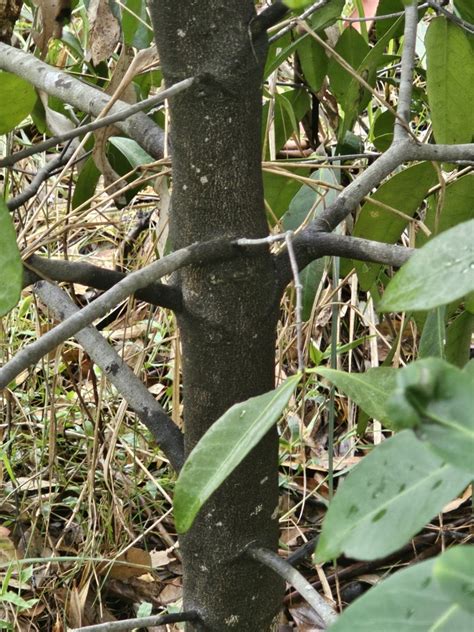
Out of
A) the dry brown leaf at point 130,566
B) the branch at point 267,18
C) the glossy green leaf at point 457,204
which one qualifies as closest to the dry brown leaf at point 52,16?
the branch at point 267,18

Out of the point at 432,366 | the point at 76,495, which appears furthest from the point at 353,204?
the point at 76,495

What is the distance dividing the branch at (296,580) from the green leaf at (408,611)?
8.8 inches

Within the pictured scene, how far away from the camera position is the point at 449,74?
776 mm

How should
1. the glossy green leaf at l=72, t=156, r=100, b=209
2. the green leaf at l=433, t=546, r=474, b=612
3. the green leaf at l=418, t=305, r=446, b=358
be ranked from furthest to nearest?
the glossy green leaf at l=72, t=156, r=100, b=209, the green leaf at l=418, t=305, r=446, b=358, the green leaf at l=433, t=546, r=474, b=612

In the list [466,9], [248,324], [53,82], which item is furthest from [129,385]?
[466,9]

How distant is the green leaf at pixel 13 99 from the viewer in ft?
1.80

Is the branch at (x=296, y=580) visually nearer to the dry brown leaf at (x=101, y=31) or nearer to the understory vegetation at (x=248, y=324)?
the understory vegetation at (x=248, y=324)

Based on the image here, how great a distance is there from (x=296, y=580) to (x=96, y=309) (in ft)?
0.88

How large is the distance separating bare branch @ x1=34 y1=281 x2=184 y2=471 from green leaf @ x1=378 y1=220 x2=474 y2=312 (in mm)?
486

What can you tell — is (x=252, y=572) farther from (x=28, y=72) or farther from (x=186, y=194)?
(x=28, y=72)

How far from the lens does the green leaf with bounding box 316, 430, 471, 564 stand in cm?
29

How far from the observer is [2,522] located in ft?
4.76

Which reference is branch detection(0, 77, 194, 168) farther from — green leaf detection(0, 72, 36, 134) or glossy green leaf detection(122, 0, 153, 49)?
glossy green leaf detection(122, 0, 153, 49)

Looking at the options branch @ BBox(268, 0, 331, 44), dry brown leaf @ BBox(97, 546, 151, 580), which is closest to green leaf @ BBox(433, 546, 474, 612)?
branch @ BBox(268, 0, 331, 44)
